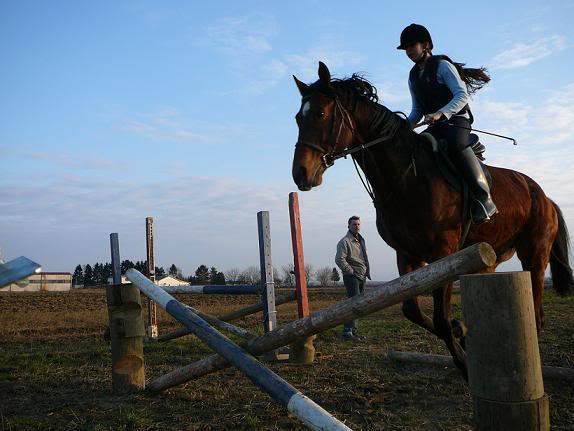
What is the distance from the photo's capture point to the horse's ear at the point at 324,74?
4.09 metres

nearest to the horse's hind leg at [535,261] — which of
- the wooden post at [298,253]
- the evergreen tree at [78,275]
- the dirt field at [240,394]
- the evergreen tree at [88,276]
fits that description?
the dirt field at [240,394]

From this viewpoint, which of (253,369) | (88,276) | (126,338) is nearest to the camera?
(253,369)

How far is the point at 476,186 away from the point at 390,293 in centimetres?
223

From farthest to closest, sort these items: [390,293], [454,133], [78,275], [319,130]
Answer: [78,275], [454,133], [319,130], [390,293]

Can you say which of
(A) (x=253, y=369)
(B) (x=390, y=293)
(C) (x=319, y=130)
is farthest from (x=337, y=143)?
(A) (x=253, y=369)

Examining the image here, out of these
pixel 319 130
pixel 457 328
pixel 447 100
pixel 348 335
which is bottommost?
pixel 348 335

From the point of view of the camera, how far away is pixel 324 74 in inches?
162

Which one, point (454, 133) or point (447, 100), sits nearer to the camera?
point (454, 133)

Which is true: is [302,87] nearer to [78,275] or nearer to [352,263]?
[352,263]

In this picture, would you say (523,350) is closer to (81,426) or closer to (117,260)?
(81,426)

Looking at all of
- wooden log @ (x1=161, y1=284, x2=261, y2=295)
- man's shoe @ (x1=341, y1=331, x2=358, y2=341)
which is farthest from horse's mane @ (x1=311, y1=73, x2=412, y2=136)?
man's shoe @ (x1=341, y1=331, x2=358, y2=341)

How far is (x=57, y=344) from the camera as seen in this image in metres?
8.45

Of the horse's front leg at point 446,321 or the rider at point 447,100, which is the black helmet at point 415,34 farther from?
the horse's front leg at point 446,321

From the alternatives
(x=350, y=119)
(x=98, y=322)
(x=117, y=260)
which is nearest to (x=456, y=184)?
(x=350, y=119)
